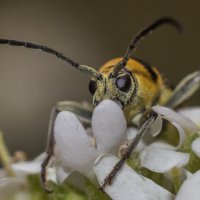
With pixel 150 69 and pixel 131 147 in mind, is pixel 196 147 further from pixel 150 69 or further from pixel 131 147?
pixel 150 69

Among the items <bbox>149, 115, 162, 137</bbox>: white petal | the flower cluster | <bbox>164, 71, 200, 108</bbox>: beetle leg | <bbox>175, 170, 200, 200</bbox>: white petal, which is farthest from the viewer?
Result: <bbox>164, 71, 200, 108</bbox>: beetle leg

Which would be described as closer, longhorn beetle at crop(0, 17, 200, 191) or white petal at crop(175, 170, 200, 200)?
white petal at crop(175, 170, 200, 200)

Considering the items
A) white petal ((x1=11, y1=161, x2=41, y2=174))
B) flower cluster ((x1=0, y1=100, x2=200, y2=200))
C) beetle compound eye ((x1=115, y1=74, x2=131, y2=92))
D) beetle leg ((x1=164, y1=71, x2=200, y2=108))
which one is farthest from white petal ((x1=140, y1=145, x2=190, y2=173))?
beetle leg ((x1=164, y1=71, x2=200, y2=108))

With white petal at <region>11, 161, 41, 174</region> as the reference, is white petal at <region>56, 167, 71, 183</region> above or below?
above

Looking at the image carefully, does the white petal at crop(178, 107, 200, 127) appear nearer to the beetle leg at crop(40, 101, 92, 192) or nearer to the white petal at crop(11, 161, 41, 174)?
the beetle leg at crop(40, 101, 92, 192)

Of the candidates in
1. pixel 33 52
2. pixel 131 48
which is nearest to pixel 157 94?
pixel 131 48

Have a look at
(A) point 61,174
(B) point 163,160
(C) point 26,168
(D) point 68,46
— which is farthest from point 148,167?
(D) point 68,46

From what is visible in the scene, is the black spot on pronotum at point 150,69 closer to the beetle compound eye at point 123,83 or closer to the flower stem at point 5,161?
the beetle compound eye at point 123,83

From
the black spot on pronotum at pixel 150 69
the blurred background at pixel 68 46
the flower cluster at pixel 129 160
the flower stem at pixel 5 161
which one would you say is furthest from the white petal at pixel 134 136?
the blurred background at pixel 68 46
